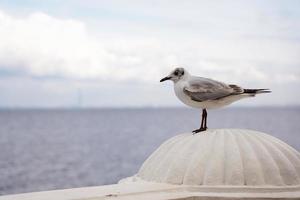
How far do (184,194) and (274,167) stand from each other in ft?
4.64

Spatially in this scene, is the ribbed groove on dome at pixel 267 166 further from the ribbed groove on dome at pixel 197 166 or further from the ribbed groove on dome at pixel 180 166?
the ribbed groove on dome at pixel 180 166

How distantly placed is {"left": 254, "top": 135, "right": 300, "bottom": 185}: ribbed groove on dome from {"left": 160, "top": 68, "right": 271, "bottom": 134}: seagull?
3.07 ft

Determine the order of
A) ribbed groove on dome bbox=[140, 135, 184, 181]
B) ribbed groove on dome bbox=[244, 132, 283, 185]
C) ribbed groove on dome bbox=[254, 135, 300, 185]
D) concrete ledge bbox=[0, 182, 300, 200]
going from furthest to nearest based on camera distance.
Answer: ribbed groove on dome bbox=[140, 135, 184, 181], ribbed groove on dome bbox=[254, 135, 300, 185], ribbed groove on dome bbox=[244, 132, 283, 185], concrete ledge bbox=[0, 182, 300, 200]

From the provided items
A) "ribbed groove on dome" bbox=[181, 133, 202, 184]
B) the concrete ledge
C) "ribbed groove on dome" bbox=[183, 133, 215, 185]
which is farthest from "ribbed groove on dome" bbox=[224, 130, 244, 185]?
"ribbed groove on dome" bbox=[181, 133, 202, 184]

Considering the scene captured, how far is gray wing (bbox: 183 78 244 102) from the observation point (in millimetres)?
8250

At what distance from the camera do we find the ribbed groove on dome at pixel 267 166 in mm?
7531

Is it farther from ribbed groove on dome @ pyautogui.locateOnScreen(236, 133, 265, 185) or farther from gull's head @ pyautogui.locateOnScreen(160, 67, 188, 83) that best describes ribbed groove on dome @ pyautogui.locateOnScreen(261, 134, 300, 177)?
gull's head @ pyautogui.locateOnScreen(160, 67, 188, 83)

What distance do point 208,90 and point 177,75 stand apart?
0.53 metres

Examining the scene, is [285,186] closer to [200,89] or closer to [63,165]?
[200,89]

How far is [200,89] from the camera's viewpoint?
8.27 meters

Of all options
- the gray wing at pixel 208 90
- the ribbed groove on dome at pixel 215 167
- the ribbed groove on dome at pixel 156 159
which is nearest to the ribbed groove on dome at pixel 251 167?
the ribbed groove on dome at pixel 215 167

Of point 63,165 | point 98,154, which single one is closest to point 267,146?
point 63,165

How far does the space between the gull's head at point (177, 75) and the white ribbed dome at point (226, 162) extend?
914 millimetres

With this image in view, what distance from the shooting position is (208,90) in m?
8.33
